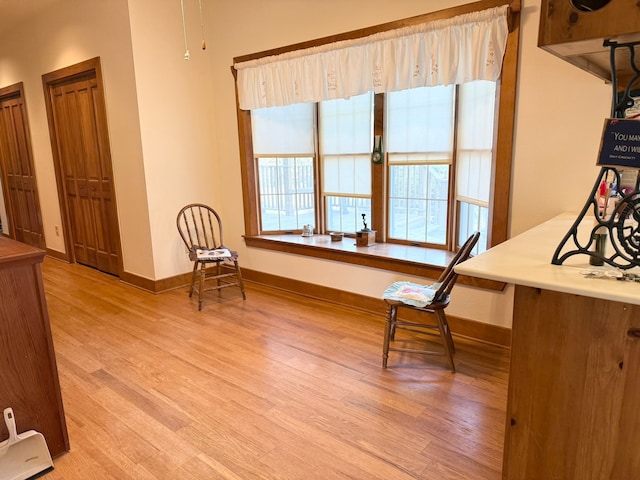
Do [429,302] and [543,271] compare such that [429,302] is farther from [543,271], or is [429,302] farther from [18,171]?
[18,171]

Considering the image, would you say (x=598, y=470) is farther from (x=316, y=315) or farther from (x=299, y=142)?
(x=299, y=142)

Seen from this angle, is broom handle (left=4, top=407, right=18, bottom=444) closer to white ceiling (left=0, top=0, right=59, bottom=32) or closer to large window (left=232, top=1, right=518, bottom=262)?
large window (left=232, top=1, right=518, bottom=262)

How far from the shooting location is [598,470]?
4.07ft

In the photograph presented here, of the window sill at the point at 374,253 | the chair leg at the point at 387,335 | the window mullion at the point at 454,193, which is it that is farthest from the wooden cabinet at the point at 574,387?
the window mullion at the point at 454,193

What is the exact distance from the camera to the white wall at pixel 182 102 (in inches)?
123

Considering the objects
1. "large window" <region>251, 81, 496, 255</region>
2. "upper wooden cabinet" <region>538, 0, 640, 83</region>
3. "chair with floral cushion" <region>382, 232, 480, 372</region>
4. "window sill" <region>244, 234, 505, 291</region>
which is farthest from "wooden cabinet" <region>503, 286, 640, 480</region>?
"large window" <region>251, 81, 496, 255</region>

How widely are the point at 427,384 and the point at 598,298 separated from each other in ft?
→ 4.63

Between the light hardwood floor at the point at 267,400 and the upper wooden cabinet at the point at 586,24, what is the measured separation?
61.1 inches

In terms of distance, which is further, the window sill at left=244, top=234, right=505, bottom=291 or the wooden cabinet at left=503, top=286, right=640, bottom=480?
the window sill at left=244, top=234, right=505, bottom=291

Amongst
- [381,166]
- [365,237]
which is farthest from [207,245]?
[381,166]

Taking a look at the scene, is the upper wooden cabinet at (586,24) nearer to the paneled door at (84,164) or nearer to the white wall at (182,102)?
the white wall at (182,102)

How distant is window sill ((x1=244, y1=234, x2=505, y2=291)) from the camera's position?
2936 millimetres

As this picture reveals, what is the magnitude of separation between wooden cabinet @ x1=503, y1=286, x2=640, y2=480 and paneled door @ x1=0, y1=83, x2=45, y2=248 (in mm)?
5809

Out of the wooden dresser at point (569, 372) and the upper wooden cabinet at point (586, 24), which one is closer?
the upper wooden cabinet at point (586, 24)
